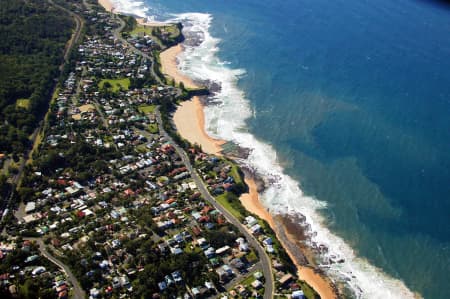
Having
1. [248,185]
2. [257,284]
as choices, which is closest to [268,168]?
[248,185]

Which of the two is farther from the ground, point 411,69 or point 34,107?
point 411,69

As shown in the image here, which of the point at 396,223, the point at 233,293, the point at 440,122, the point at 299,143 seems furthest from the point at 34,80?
the point at 440,122

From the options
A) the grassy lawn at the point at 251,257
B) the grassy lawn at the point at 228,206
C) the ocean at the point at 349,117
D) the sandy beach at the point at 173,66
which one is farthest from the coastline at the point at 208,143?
the grassy lawn at the point at 251,257

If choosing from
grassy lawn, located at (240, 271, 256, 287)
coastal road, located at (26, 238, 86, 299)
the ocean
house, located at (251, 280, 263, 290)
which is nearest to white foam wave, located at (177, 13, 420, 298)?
the ocean

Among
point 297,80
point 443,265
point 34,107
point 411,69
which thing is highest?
point 411,69

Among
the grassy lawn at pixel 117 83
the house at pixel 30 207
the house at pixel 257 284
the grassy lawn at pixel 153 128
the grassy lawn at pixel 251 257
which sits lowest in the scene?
the house at pixel 30 207

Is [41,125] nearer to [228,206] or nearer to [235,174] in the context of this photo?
[235,174]

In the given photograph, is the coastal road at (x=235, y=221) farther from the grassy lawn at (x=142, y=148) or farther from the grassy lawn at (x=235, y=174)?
the grassy lawn at (x=235, y=174)

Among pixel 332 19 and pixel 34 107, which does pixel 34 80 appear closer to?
pixel 34 107

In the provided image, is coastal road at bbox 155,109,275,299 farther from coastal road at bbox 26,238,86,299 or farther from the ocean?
coastal road at bbox 26,238,86,299
